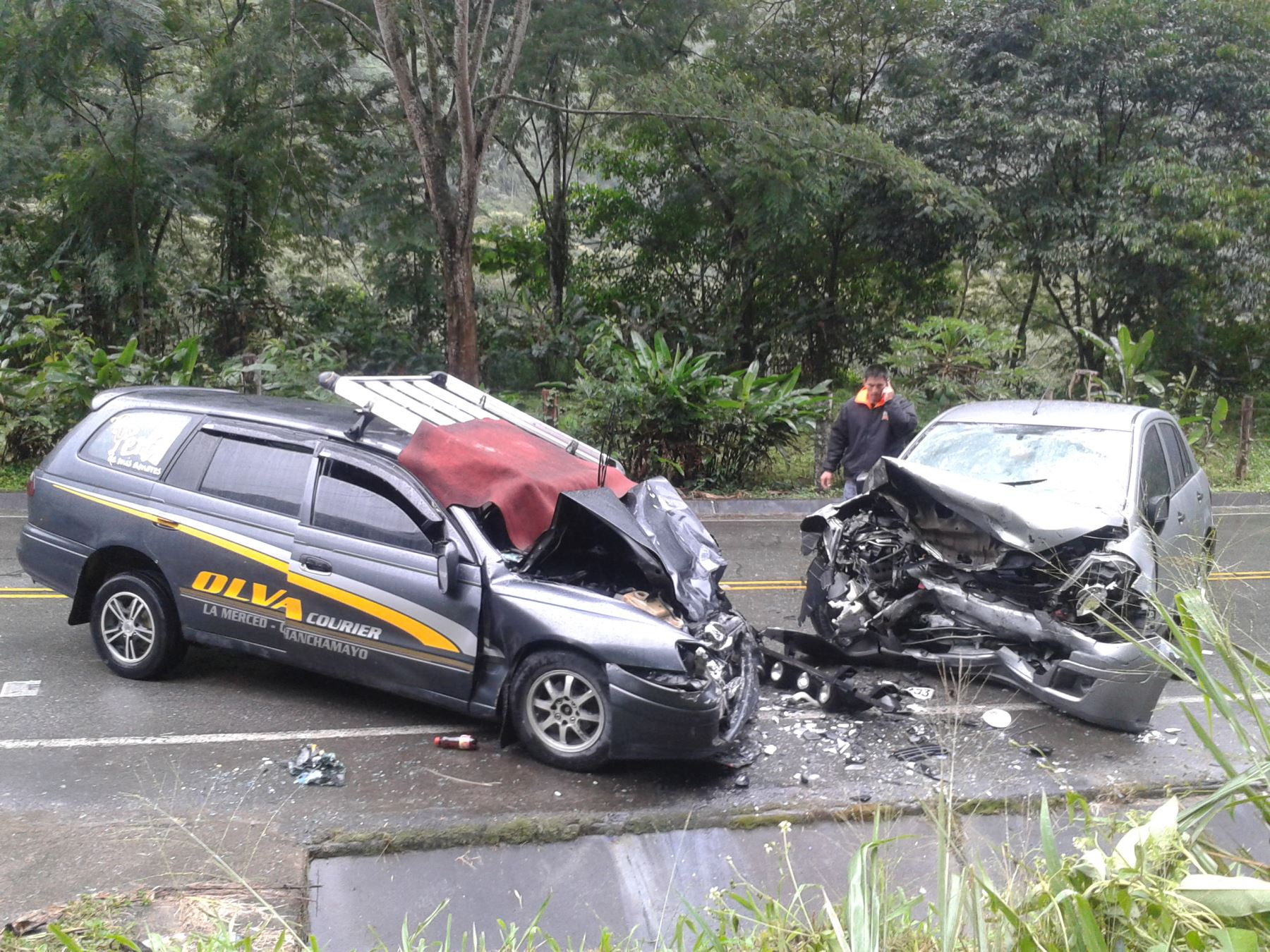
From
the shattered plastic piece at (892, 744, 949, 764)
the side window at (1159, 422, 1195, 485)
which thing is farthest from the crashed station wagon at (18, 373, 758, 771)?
the side window at (1159, 422, 1195, 485)

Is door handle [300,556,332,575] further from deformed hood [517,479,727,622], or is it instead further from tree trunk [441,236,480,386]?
tree trunk [441,236,480,386]

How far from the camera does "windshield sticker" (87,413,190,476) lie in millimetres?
6262

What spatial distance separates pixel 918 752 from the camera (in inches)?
217

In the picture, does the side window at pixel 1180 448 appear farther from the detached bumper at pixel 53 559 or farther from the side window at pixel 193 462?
the detached bumper at pixel 53 559

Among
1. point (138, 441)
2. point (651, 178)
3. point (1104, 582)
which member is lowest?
point (1104, 582)

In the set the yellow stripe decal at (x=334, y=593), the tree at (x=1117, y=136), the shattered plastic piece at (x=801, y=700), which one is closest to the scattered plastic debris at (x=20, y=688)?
the yellow stripe decal at (x=334, y=593)

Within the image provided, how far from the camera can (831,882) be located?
416 cm

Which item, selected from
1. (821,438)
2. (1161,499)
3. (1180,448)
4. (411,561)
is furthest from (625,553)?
(821,438)

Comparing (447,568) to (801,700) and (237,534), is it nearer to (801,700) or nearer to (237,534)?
(237,534)

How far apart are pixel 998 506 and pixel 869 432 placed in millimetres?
2903

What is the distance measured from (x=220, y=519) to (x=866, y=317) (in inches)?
784

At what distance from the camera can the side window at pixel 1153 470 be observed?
670 centimetres

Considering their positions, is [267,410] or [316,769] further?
[267,410]

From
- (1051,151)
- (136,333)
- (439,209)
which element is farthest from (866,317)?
(136,333)
